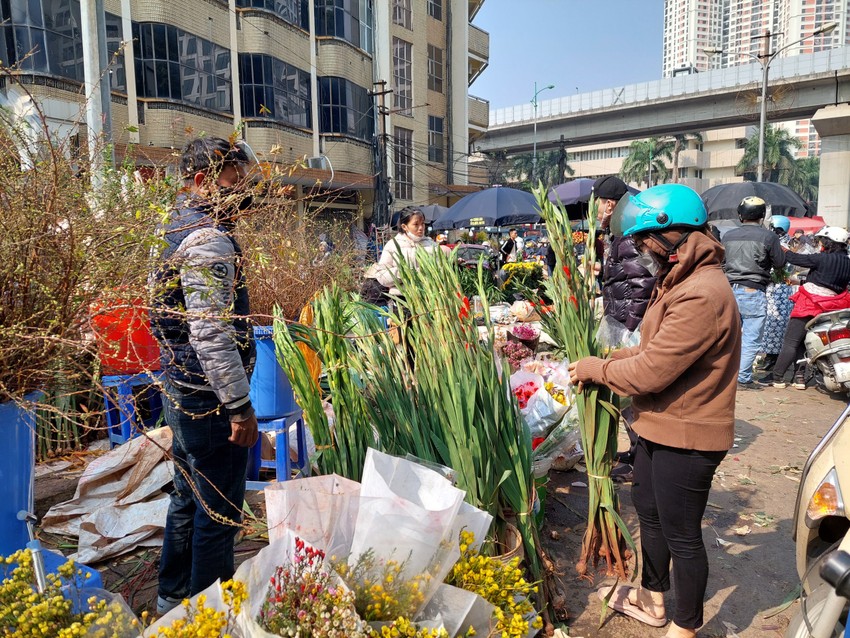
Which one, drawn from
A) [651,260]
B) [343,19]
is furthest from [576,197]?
[343,19]

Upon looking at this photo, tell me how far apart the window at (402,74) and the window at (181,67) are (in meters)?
9.96

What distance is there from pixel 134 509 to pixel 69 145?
1.98 meters

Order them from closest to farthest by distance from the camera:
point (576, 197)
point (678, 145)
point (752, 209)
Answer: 1. point (752, 209)
2. point (576, 197)
3. point (678, 145)

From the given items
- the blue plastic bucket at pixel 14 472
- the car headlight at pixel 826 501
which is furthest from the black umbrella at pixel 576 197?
the blue plastic bucket at pixel 14 472

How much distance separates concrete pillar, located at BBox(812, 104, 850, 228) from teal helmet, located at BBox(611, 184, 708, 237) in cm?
2190

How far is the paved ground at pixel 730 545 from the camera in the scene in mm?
2672

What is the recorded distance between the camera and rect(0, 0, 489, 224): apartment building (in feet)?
43.9

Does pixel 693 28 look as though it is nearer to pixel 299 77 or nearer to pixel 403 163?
pixel 403 163

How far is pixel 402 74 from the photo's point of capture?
27109 millimetres

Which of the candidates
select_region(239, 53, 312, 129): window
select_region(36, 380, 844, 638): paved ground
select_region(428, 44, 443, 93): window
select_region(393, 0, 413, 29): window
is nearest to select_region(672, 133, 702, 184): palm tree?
select_region(428, 44, 443, 93): window

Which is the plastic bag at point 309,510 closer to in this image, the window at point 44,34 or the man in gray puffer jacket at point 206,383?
the man in gray puffer jacket at point 206,383

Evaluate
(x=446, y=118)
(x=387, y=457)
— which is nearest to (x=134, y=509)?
(x=387, y=457)

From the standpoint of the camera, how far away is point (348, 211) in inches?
914

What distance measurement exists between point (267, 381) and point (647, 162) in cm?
6621
